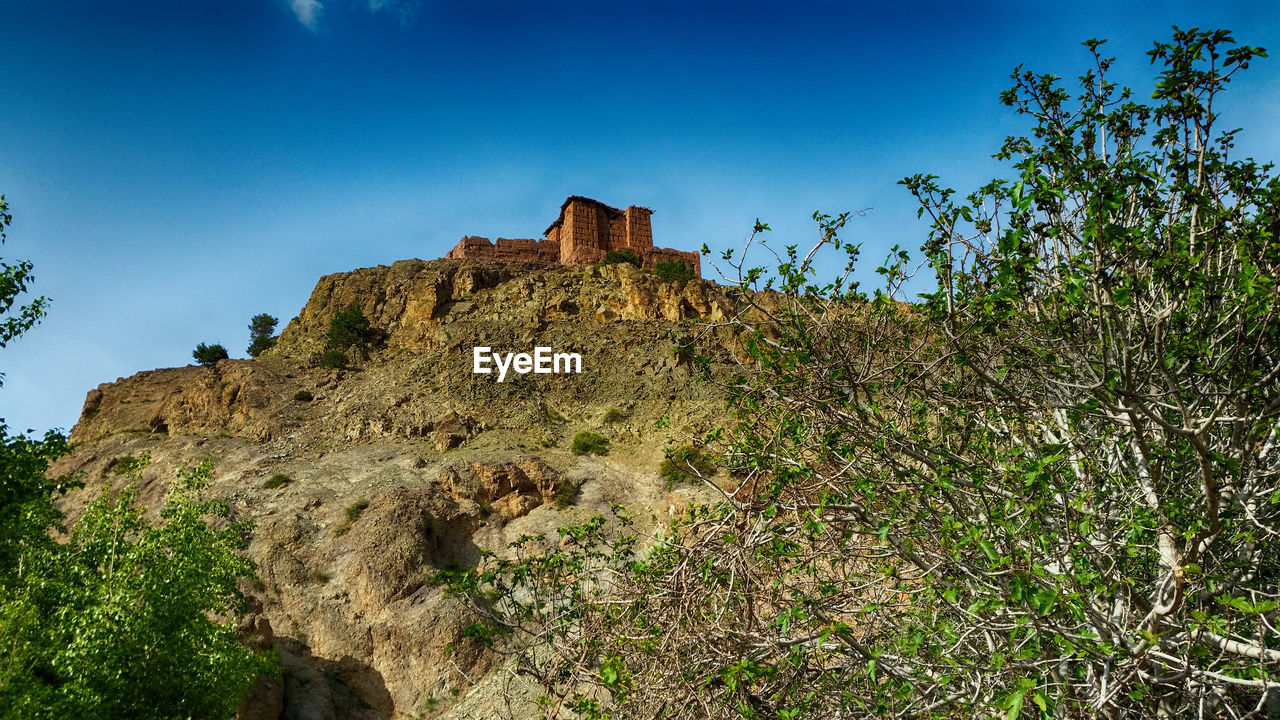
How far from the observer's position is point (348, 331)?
137 feet

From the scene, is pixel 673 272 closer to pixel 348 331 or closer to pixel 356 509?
pixel 348 331

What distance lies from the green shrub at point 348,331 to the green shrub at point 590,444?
667 inches

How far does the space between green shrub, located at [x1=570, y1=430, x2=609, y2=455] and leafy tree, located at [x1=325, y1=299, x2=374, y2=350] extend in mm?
16926

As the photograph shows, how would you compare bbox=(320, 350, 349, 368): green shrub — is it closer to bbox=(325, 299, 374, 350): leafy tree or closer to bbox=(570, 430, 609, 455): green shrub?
bbox=(325, 299, 374, 350): leafy tree

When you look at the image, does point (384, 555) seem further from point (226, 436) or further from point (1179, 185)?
point (1179, 185)

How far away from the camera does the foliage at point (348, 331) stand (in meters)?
41.5

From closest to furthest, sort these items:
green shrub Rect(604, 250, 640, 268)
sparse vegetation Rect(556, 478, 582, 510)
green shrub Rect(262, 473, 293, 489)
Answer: sparse vegetation Rect(556, 478, 582, 510)
green shrub Rect(262, 473, 293, 489)
green shrub Rect(604, 250, 640, 268)

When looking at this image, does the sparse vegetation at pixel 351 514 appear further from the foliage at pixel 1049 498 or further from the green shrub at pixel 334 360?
the foliage at pixel 1049 498

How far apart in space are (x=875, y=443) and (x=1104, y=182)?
2.54 metres

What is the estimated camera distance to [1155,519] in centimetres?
528

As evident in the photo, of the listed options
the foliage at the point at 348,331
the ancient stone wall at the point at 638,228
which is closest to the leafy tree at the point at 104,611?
the foliage at the point at 348,331

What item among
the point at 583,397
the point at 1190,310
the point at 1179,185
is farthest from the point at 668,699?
the point at 583,397

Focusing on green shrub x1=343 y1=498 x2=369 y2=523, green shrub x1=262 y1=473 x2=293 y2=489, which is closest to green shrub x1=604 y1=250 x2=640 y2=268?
green shrub x1=262 y1=473 x2=293 y2=489

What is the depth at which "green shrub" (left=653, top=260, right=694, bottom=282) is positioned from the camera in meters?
46.5
